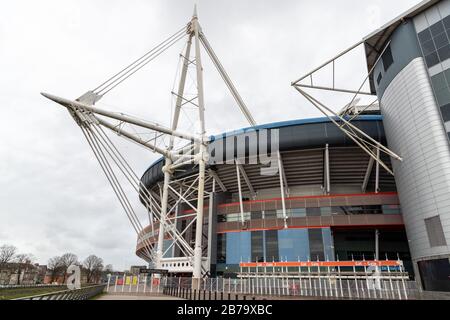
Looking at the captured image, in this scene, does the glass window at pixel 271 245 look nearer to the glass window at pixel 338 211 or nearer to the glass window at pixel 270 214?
the glass window at pixel 270 214

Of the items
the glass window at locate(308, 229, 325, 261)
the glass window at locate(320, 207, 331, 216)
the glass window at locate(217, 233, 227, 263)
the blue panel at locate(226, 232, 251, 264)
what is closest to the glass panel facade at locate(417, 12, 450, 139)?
the glass window at locate(320, 207, 331, 216)

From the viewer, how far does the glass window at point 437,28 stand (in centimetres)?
2305

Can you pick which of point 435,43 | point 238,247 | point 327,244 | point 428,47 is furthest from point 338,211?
point 435,43

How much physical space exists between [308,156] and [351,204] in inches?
338

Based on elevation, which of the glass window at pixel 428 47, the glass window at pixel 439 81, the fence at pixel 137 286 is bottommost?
the fence at pixel 137 286

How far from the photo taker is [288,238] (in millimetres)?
36625

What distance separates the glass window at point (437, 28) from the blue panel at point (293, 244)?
25.0 meters

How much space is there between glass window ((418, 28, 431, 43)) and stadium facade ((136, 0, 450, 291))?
10cm

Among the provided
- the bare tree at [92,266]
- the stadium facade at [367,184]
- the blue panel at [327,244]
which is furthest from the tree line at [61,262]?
the blue panel at [327,244]

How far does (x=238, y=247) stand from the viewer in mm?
38781

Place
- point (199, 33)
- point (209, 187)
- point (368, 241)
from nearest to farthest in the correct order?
point (199, 33) → point (368, 241) → point (209, 187)

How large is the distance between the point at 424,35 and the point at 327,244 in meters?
24.8
